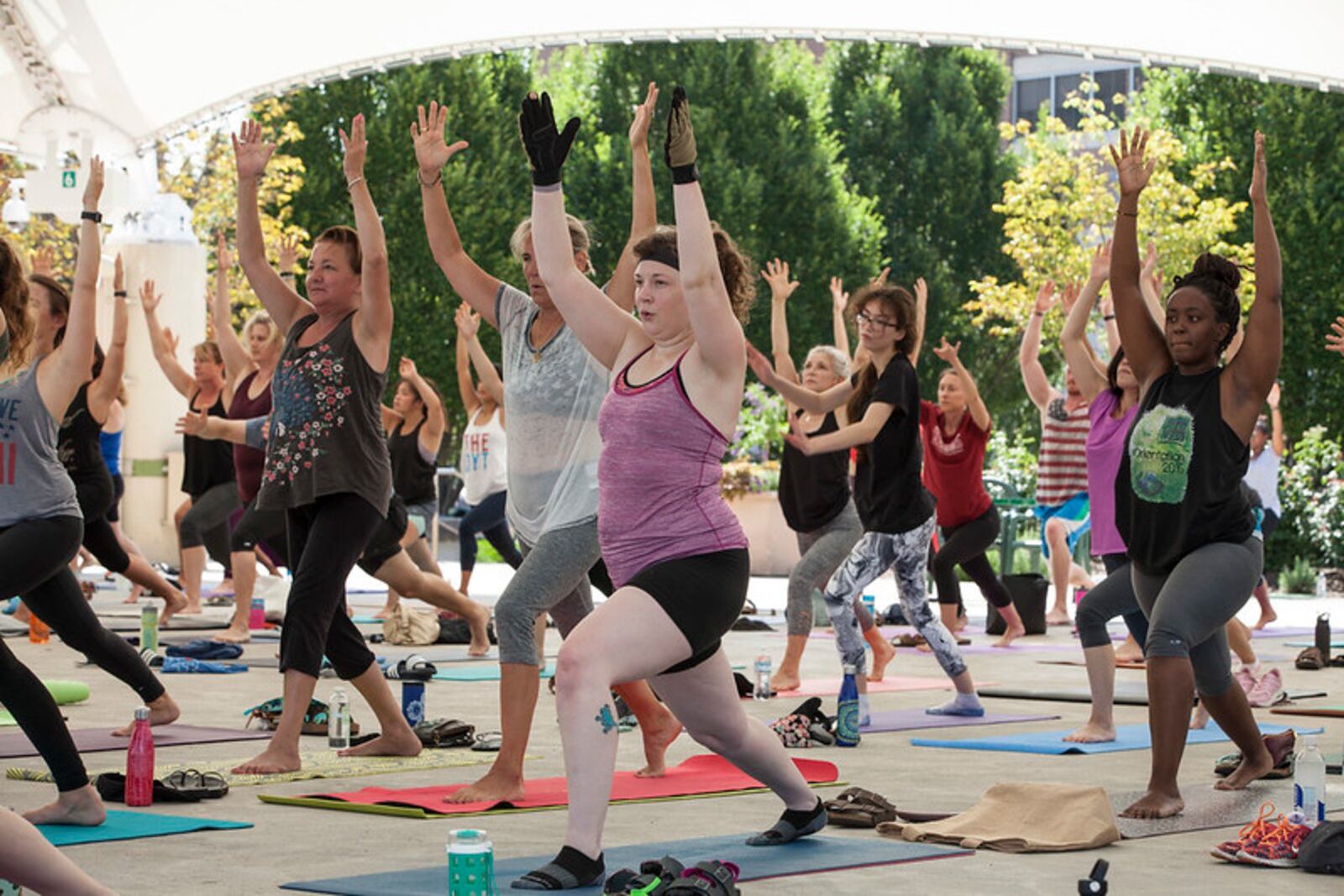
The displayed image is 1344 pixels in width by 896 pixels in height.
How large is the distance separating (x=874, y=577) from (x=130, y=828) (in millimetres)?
4984

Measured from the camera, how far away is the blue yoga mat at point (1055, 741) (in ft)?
27.5

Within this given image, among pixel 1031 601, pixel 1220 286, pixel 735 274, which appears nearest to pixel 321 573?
pixel 735 274

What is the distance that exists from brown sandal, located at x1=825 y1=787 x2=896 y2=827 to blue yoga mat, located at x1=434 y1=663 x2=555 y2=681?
529 cm

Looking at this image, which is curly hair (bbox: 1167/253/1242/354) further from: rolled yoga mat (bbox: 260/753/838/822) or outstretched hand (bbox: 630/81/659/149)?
rolled yoga mat (bbox: 260/753/838/822)

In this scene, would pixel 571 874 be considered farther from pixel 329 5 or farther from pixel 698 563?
pixel 329 5

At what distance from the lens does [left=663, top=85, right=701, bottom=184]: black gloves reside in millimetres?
5082

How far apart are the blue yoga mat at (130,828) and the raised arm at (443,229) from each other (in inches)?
73.8

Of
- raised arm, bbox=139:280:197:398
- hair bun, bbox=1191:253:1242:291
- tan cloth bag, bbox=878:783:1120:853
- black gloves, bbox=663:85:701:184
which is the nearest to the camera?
black gloves, bbox=663:85:701:184

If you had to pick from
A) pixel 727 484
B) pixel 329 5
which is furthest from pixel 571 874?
pixel 727 484

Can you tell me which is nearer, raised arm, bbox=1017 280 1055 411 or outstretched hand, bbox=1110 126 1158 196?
outstretched hand, bbox=1110 126 1158 196

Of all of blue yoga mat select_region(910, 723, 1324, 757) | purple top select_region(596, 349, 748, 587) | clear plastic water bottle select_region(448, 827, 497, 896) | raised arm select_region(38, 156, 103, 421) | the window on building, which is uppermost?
the window on building

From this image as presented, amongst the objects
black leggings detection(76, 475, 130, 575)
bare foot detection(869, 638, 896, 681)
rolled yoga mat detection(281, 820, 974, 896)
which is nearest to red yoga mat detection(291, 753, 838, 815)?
rolled yoga mat detection(281, 820, 974, 896)

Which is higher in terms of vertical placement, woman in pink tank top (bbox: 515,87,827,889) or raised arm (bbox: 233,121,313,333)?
raised arm (bbox: 233,121,313,333)

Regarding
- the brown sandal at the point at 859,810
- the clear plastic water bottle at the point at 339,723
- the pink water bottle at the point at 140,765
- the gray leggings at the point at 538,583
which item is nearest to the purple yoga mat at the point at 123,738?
the clear plastic water bottle at the point at 339,723
